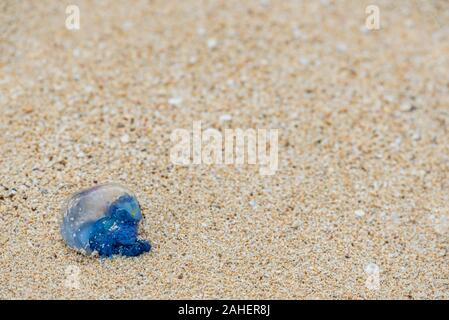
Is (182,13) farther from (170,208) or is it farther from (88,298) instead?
(88,298)

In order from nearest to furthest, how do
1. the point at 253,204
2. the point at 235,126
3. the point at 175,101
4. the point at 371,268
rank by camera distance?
the point at 371,268
the point at 253,204
the point at 235,126
the point at 175,101

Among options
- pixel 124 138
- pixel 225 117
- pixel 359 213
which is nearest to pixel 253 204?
pixel 359 213

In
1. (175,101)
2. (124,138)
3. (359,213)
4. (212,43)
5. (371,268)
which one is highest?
(212,43)

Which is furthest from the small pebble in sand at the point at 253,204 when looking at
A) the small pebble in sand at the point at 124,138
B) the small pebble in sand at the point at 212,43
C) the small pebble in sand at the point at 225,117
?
the small pebble in sand at the point at 212,43

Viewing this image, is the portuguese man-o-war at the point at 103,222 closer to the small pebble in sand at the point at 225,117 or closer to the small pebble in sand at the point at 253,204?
the small pebble in sand at the point at 253,204

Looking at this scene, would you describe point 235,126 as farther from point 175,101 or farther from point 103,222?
point 103,222

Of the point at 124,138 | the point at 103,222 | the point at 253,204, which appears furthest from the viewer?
the point at 124,138

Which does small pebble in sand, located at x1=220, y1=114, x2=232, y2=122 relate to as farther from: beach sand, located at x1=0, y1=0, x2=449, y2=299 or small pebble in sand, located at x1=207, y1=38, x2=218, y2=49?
small pebble in sand, located at x1=207, y1=38, x2=218, y2=49
